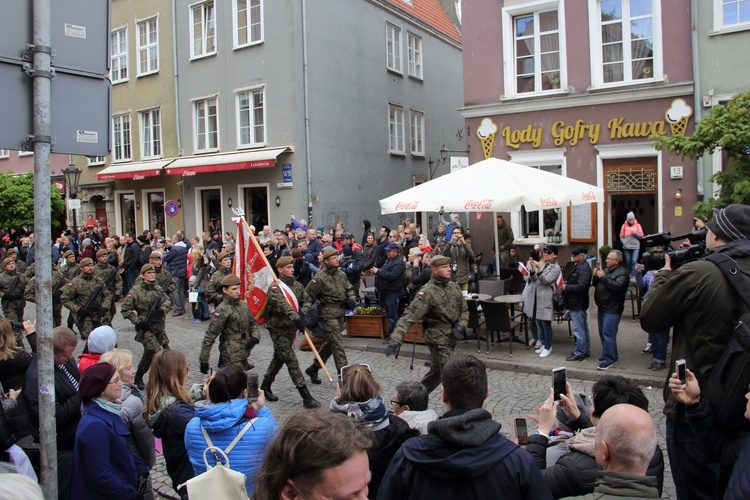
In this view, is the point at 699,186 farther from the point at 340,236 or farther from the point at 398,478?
the point at 398,478

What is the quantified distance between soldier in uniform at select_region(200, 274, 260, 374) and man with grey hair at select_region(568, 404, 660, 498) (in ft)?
19.6

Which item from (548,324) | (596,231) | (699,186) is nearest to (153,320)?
(548,324)

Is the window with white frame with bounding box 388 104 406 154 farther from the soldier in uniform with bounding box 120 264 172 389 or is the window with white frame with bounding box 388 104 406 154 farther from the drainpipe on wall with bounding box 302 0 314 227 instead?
the soldier in uniform with bounding box 120 264 172 389

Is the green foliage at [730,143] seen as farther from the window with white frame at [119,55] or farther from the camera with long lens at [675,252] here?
the window with white frame at [119,55]

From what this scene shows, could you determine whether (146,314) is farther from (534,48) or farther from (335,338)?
(534,48)

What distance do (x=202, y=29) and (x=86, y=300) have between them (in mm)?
15364

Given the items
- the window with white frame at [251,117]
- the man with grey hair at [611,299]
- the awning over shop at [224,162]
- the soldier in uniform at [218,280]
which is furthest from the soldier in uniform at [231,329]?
the window with white frame at [251,117]

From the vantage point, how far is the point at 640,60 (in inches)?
595

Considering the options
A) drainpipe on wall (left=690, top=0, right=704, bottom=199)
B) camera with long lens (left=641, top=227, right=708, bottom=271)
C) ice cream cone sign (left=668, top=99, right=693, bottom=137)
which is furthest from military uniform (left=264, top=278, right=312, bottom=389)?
ice cream cone sign (left=668, top=99, right=693, bottom=137)

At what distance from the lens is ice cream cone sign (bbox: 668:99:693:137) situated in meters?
14.4

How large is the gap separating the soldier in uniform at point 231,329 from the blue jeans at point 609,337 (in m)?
4.87

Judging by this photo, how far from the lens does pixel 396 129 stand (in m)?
25.2

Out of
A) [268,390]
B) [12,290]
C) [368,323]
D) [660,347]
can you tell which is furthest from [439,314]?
[12,290]

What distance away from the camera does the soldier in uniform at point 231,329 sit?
7.97 m
